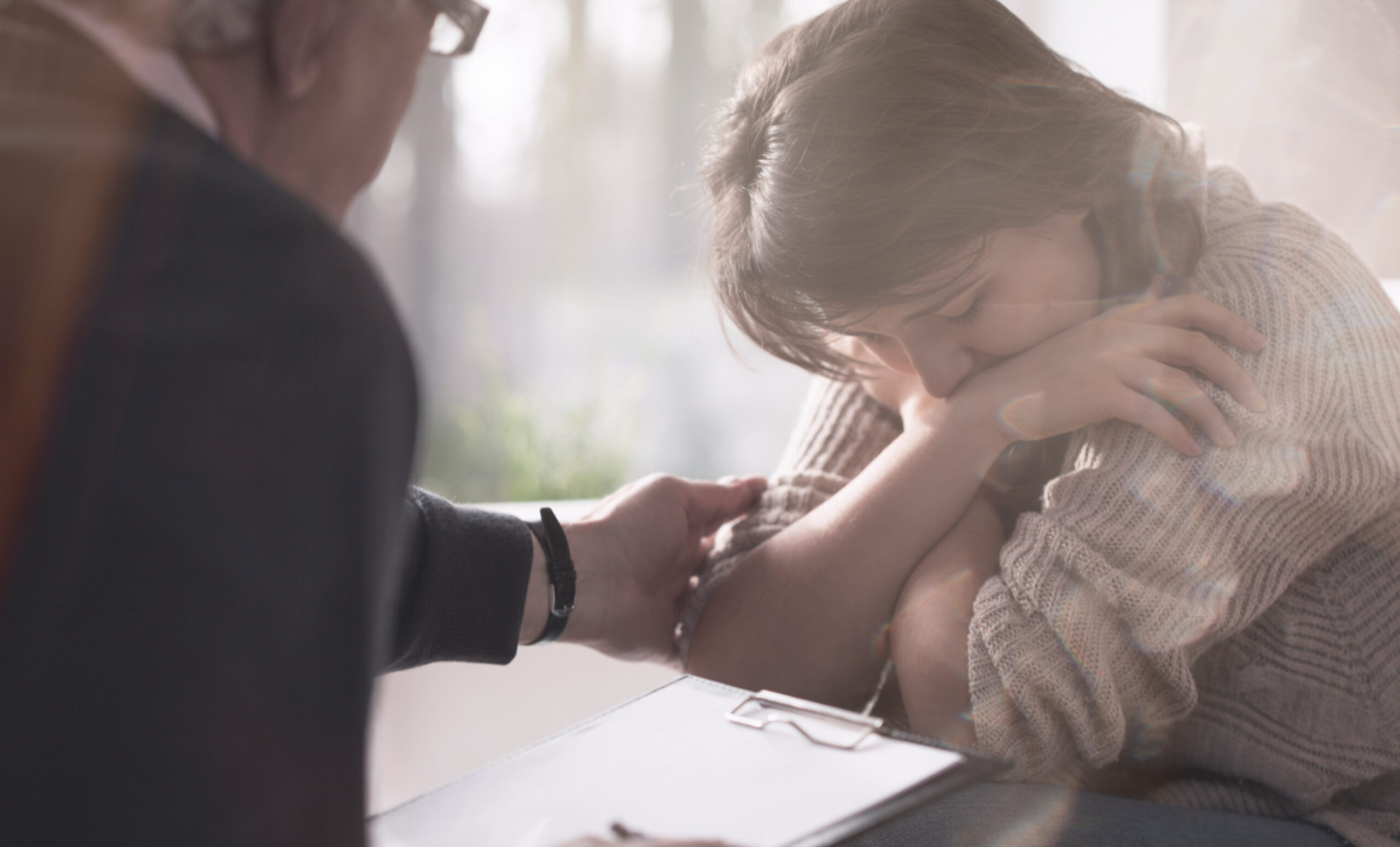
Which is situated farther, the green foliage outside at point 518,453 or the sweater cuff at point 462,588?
the green foliage outside at point 518,453

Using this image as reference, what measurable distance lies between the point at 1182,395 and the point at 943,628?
9.6 inches

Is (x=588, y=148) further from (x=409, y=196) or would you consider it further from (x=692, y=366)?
(x=692, y=366)

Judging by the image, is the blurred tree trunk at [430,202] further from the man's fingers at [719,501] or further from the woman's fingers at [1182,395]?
the woman's fingers at [1182,395]

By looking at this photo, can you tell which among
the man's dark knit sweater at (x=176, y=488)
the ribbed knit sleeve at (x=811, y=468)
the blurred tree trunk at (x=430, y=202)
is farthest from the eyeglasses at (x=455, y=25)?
the blurred tree trunk at (x=430, y=202)

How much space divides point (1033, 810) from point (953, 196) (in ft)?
1.50

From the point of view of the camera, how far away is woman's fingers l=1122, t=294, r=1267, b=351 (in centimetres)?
69

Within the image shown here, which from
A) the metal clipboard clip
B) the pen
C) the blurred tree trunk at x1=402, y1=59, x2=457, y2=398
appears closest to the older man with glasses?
the pen

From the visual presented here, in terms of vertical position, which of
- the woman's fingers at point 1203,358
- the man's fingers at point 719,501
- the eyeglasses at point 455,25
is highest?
the eyeglasses at point 455,25

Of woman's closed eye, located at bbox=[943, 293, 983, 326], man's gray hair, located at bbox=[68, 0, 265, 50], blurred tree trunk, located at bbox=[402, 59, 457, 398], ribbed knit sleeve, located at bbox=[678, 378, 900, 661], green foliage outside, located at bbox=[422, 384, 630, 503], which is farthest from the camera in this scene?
blurred tree trunk, located at bbox=[402, 59, 457, 398]

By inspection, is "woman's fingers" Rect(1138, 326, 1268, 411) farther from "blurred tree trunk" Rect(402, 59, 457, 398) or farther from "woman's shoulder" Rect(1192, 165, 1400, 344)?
"blurred tree trunk" Rect(402, 59, 457, 398)

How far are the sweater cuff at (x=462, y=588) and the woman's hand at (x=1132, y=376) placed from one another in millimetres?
406

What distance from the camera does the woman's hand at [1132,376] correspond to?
67cm

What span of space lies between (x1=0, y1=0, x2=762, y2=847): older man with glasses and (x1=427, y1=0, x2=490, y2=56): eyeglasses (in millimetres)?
221

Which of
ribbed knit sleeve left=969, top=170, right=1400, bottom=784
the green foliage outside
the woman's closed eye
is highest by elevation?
the woman's closed eye
